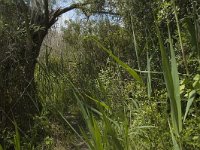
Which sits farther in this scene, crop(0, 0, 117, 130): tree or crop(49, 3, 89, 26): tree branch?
crop(49, 3, 89, 26): tree branch

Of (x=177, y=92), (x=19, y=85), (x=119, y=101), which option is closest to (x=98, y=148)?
(x=177, y=92)

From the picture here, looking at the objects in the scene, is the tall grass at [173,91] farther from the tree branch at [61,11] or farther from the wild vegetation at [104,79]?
the tree branch at [61,11]

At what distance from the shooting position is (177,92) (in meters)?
1.23

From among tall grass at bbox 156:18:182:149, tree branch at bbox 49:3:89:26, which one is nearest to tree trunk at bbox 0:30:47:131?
tree branch at bbox 49:3:89:26

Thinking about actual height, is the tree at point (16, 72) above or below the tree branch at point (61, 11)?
below

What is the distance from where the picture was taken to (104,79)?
4906mm

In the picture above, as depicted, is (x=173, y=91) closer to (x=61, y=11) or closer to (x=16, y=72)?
(x=16, y=72)

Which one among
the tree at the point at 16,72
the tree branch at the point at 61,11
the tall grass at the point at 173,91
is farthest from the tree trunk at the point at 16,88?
the tall grass at the point at 173,91

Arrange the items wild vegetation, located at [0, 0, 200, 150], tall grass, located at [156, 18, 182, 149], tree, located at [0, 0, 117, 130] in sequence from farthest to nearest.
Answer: tree, located at [0, 0, 117, 130] < wild vegetation, located at [0, 0, 200, 150] < tall grass, located at [156, 18, 182, 149]

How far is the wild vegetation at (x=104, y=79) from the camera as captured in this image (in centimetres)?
148

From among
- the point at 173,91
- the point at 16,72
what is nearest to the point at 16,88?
the point at 16,72

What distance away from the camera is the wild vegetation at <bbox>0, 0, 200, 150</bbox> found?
148 centimetres

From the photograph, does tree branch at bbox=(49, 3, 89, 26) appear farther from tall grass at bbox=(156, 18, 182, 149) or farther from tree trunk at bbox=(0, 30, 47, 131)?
tall grass at bbox=(156, 18, 182, 149)

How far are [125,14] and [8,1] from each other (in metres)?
1.77
